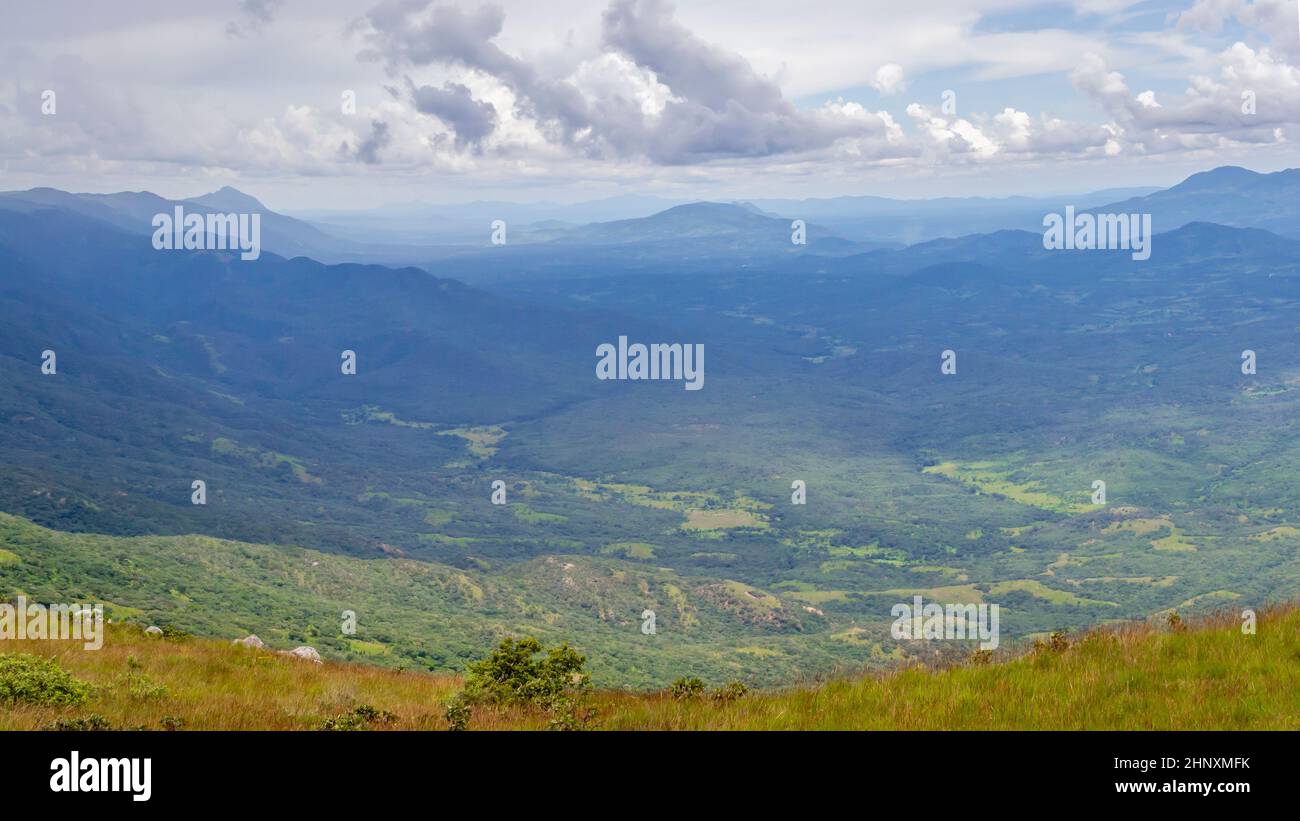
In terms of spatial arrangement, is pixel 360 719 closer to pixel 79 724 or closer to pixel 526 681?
pixel 526 681

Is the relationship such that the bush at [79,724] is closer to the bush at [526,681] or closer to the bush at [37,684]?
the bush at [37,684]

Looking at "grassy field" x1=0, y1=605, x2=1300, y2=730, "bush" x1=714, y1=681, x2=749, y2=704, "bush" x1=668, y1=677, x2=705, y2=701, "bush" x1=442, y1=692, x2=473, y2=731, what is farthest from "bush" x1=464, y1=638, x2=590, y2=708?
"bush" x1=714, y1=681, x2=749, y2=704

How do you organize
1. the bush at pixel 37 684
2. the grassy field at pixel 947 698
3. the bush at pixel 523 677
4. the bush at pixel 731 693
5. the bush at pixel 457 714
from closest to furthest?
the grassy field at pixel 947 698 < the bush at pixel 457 714 < the bush at pixel 37 684 < the bush at pixel 731 693 < the bush at pixel 523 677

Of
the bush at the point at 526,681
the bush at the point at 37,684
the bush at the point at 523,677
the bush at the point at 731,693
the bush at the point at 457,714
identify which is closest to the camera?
the bush at the point at 457,714

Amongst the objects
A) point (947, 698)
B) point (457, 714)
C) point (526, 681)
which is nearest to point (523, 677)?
point (526, 681)

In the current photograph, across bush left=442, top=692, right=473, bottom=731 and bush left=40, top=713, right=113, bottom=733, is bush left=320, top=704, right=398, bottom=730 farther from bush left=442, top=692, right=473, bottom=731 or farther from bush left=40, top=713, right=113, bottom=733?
bush left=40, top=713, right=113, bottom=733

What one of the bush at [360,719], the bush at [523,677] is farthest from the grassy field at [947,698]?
the bush at [523,677]
